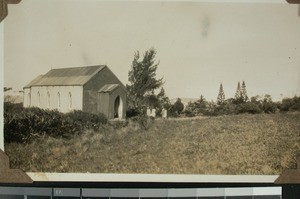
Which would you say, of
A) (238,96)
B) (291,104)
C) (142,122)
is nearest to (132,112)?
(142,122)

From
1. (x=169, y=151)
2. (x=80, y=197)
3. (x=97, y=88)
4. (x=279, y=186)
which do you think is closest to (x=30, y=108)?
(x=97, y=88)

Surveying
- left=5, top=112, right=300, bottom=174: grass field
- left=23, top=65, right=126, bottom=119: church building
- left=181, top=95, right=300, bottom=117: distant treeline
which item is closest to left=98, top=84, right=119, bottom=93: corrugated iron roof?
left=23, top=65, right=126, bottom=119: church building

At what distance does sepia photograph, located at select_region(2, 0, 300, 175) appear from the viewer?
4.42 ft

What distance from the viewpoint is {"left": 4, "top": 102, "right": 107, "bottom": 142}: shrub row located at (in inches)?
53.1

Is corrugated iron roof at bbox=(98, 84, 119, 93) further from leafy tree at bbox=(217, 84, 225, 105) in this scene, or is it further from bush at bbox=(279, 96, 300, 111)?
bush at bbox=(279, 96, 300, 111)

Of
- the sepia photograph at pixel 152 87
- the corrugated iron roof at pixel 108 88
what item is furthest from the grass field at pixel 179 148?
the corrugated iron roof at pixel 108 88

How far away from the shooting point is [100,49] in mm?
1351

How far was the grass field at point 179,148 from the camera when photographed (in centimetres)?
136

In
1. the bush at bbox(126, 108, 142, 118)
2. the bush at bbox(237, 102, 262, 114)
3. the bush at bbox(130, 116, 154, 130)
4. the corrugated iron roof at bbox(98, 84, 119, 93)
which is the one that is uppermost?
the corrugated iron roof at bbox(98, 84, 119, 93)

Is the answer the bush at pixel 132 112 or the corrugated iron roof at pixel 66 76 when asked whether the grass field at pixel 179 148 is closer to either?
the bush at pixel 132 112

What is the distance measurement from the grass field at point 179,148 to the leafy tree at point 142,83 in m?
0.07

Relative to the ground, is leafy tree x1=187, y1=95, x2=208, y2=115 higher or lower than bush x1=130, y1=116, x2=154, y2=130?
higher

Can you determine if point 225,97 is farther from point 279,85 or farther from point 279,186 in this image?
point 279,186

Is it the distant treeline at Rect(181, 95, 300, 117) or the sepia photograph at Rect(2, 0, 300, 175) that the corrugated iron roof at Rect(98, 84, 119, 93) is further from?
the distant treeline at Rect(181, 95, 300, 117)
